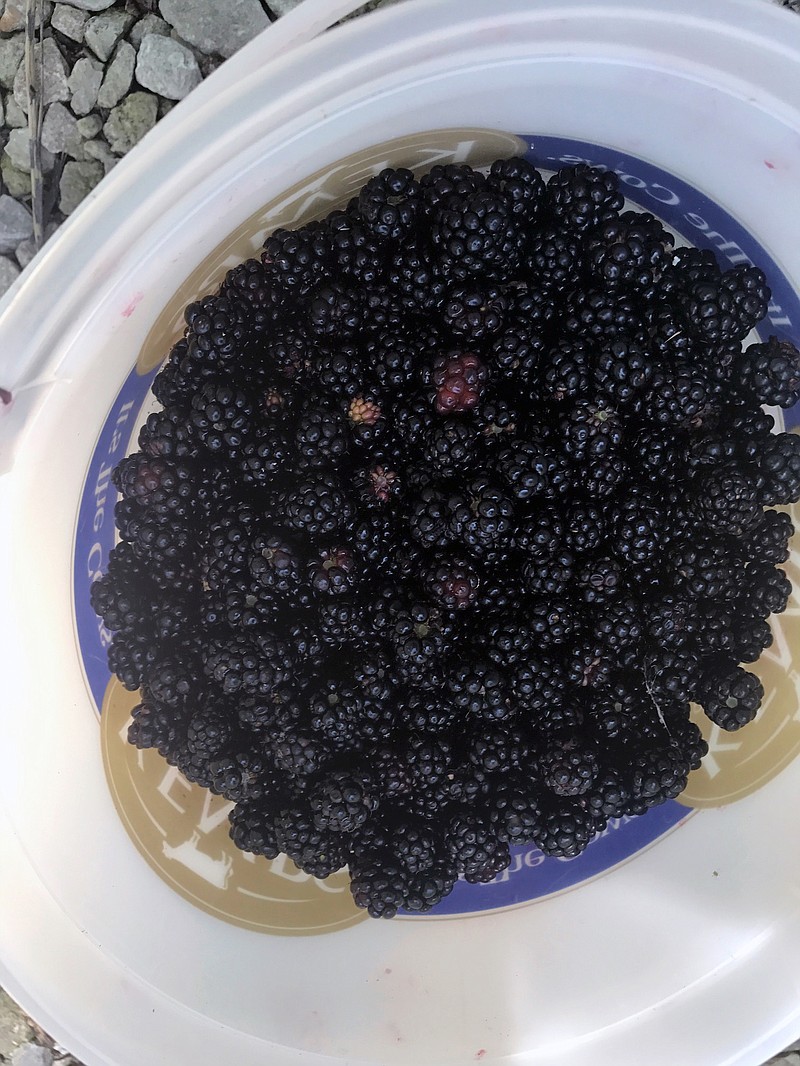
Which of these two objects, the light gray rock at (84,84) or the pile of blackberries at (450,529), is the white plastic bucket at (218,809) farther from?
the light gray rock at (84,84)

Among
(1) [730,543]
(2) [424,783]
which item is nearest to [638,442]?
(1) [730,543]

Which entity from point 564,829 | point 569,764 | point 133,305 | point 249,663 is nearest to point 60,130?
point 133,305

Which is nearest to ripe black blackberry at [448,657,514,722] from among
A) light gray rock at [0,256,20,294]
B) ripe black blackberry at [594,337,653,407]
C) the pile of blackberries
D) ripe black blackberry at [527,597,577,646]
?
the pile of blackberries

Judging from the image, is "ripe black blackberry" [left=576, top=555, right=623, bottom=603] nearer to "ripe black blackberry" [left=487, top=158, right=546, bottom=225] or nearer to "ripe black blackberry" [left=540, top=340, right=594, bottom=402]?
"ripe black blackberry" [left=540, top=340, right=594, bottom=402]

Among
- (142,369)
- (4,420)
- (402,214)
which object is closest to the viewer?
(4,420)

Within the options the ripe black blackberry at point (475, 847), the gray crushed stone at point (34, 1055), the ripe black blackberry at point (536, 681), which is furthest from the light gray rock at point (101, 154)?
the gray crushed stone at point (34, 1055)

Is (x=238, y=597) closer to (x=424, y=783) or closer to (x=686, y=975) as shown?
(x=424, y=783)
